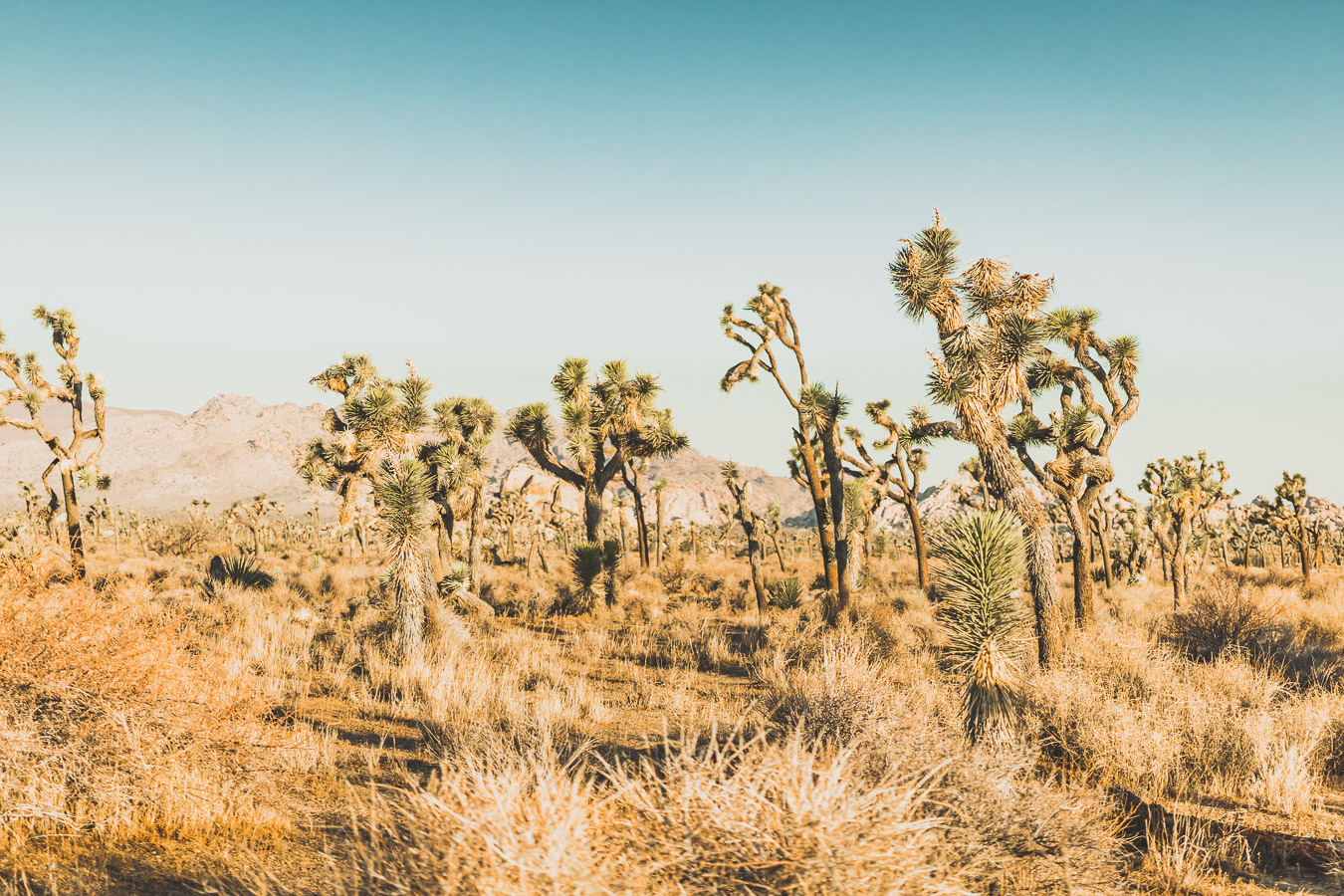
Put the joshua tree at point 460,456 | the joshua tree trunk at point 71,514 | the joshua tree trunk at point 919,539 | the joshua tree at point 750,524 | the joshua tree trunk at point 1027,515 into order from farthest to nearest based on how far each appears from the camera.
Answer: the joshua tree trunk at point 919,539
the joshua tree at point 750,524
the joshua tree at point 460,456
the joshua tree trunk at point 71,514
the joshua tree trunk at point 1027,515

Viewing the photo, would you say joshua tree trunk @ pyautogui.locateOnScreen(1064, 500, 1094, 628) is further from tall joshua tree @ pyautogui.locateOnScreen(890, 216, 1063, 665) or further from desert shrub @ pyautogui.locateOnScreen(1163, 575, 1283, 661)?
tall joshua tree @ pyautogui.locateOnScreen(890, 216, 1063, 665)

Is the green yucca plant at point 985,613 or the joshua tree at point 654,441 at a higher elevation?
the joshua tree at point 654,441

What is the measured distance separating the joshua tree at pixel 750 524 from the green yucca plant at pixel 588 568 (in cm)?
404

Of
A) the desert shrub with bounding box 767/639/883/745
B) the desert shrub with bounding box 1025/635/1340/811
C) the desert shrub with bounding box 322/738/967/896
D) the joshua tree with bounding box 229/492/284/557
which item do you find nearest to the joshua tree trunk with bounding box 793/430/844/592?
the desert shrub with bounding box 1025/635/1340/811

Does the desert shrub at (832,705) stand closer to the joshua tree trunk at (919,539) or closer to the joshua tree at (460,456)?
the joshua tree at (460,456)

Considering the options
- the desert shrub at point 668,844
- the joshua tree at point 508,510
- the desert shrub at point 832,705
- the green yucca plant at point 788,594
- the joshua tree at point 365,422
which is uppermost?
the joshua tree at point 365,422

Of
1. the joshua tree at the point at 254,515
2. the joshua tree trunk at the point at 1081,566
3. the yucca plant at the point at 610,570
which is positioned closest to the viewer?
the joshua tree trunk at the point at 1081,566

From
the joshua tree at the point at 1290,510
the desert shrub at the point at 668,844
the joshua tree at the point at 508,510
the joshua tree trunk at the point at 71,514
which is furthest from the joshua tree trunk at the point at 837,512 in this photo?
the joshua tree at the point at 508,510

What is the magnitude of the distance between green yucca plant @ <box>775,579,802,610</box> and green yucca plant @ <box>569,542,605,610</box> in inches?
183

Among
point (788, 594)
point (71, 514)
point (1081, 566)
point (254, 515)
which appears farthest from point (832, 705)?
point (254, 515)

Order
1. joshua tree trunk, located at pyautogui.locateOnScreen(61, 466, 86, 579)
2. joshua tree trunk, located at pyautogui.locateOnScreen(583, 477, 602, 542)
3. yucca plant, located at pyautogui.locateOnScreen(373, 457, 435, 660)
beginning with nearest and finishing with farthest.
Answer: yucca plant, located at pyautogui.locateOnScreen(373, 457, 435, 660) < joshua tree trunk, located at pyautogui.locateOnScreen(61, 466, 86, 579) < joshua tree trunk, located at pyautogui.locateOnScreen(583, 477, 602, 542)

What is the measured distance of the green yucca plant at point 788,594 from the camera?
18562mm

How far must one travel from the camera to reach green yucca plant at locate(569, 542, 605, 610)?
1848 centimetres

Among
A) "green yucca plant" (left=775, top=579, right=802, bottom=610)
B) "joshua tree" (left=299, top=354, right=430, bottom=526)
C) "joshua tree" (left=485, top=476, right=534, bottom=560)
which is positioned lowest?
"green yucca plant" (left=775, top=579, right=802, bottom=610)
